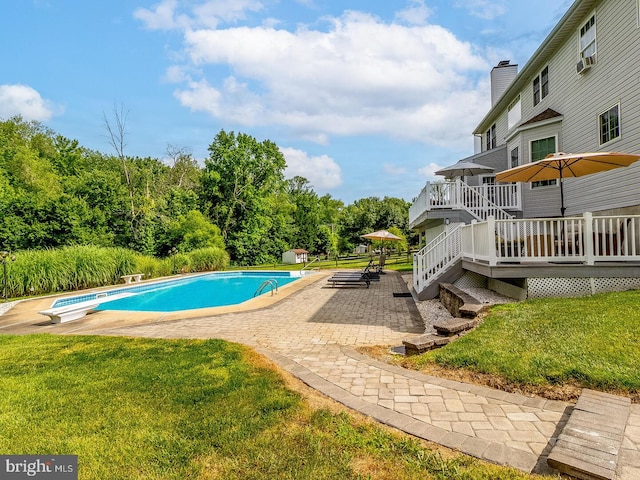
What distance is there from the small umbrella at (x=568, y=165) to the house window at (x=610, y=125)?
1.82 m

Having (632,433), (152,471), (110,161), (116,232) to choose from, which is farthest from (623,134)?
(110,161)

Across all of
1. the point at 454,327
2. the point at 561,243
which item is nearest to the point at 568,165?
the point at 561,243

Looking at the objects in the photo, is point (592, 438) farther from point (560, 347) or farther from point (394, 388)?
point (560, 347)

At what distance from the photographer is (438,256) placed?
10.4 meters

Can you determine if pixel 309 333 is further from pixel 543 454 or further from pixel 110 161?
pixel 110 161

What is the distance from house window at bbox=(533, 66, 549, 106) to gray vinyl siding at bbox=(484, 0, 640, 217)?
0.19 meters

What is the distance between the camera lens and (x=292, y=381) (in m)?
4.27

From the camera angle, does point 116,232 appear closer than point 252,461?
No

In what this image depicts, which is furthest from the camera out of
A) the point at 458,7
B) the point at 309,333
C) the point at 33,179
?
the point at 33,179

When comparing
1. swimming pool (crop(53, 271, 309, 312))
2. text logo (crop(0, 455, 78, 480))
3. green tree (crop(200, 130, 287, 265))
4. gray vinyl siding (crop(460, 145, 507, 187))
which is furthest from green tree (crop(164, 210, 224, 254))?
text logo (crop(0, 455, 78, 480))

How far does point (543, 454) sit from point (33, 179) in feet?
125

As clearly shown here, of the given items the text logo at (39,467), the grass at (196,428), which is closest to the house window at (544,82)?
the grass at (196,428)

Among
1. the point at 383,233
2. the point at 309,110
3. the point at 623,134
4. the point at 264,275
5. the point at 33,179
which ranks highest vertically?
the point at 309,110

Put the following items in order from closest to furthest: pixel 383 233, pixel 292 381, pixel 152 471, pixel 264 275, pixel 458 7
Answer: pixel 152 471 < pixel 292 381 < pixel 458 7 < pixel 383 233 < pixel 264 275
